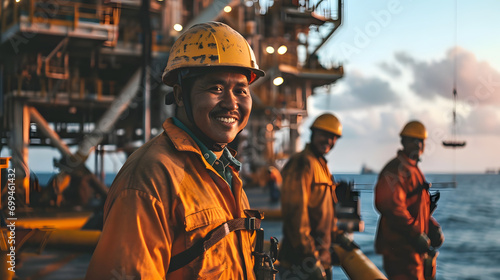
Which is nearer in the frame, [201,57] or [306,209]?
[201,57]

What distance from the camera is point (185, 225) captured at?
192cm

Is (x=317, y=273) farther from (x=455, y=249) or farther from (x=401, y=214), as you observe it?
(x=455, y=249)

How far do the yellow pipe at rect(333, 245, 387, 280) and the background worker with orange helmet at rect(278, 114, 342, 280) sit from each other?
33.8 inches

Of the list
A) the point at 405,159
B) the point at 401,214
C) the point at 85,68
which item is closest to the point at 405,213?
the point at 401,214

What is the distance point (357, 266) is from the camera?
6871 millimetres

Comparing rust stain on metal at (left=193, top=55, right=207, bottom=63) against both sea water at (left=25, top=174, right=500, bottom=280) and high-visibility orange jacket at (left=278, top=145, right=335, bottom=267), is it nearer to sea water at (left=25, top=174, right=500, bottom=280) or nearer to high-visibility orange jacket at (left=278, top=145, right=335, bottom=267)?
high-visibility orange jacket at (left=278, top=145, right=335, bottom=267)

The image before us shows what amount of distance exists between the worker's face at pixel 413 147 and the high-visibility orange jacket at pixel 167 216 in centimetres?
485

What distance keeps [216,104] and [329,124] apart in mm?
4202

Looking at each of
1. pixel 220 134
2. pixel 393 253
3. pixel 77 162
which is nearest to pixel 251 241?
pixel 220 134

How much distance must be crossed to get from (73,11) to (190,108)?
1947 cm

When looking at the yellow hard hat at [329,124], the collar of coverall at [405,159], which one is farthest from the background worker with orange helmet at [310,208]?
the collar of coverall at [405,159]

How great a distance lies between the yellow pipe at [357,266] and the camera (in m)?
6.61

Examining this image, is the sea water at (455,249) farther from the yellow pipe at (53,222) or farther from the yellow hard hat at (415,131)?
the yellow pipe at (53,222)

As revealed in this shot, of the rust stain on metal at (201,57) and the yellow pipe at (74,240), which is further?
the yellow pipe at (74,240)
